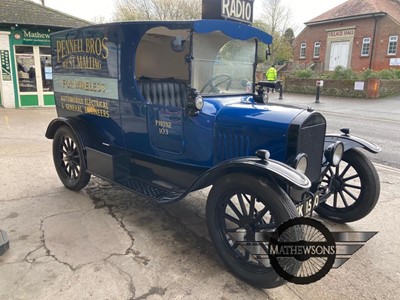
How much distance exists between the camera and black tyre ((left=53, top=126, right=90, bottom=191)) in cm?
443

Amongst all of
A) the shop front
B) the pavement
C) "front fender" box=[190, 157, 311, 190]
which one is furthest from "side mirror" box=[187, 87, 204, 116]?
the shop front

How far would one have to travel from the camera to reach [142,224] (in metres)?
3.70

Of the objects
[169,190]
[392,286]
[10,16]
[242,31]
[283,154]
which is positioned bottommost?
[392,286]

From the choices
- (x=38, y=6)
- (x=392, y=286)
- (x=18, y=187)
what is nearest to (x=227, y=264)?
(x=392, y=286)

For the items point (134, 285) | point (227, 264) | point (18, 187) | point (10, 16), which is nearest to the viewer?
point (134, 285)

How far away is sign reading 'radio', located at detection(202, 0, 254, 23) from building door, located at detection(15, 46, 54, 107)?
10.4 meters

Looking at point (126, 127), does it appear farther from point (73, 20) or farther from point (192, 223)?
point (73, 20)

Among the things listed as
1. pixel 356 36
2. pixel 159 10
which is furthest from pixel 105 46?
pixel 356 36

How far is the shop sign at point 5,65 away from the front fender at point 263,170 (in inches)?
454

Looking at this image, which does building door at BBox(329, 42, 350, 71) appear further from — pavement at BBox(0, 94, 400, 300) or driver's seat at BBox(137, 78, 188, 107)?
driver's seat at BBox(137, 78, 188, 107)

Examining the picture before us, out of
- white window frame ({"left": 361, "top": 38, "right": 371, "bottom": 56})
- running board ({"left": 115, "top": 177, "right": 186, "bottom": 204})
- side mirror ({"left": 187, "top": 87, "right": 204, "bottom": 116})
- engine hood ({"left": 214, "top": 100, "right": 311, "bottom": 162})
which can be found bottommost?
running board ({"left": 115, "top": 177, "right": 186, "bottom": 204})

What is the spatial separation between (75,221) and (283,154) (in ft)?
7.79

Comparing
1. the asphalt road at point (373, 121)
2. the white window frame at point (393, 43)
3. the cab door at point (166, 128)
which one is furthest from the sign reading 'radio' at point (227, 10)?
the white window frame at point (393, 43)

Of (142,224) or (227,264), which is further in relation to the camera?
(142,224)
